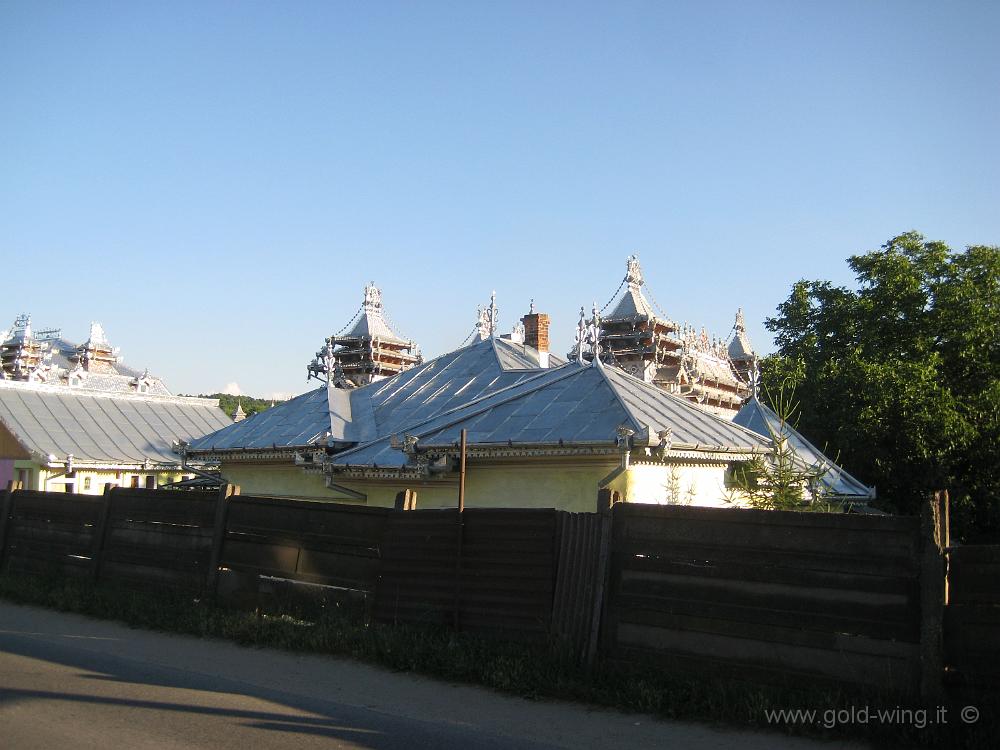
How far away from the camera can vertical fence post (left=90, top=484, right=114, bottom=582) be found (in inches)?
565

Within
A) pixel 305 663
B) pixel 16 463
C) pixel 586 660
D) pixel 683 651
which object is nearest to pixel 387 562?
pixel 305 663

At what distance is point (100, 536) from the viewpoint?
14367 millimetres

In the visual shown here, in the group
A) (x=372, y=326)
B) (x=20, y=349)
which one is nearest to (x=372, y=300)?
(x=372, y=326)

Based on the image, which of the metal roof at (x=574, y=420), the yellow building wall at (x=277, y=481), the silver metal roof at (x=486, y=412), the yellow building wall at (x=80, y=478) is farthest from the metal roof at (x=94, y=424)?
the metal roof at (x=574, y=420)

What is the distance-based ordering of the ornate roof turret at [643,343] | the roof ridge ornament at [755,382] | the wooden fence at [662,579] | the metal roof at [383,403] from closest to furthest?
the wooden fence at [662,579] < the metal roof at [383,403] < the roof ridge ornament at [755,382] < the ornate roof turret at [643,343]

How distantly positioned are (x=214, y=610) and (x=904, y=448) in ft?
65.1

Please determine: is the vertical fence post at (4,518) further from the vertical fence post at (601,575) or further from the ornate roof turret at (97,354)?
the ornate roof turret at (97,354)

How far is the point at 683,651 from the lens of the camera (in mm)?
8188

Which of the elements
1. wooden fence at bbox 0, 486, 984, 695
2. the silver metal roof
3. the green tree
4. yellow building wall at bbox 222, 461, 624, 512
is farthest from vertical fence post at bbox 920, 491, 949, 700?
the green tree

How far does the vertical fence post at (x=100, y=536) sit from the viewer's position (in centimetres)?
1435

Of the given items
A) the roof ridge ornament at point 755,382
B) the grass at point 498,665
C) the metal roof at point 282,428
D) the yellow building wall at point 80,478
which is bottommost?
the grass at point 498,665

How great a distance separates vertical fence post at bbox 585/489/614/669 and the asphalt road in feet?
2.38

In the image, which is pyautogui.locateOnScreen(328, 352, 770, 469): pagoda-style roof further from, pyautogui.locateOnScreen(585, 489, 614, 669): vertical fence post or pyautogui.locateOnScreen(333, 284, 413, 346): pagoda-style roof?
pyautogui.locateOnScreen(333, 284, 413, 346): pagoda-style roof

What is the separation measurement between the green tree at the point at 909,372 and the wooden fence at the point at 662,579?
57.0ft
